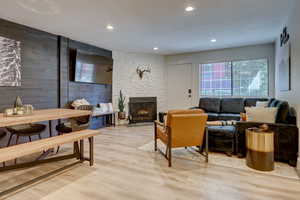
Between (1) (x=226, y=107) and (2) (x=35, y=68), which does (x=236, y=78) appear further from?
(2) (x=35, y=68)

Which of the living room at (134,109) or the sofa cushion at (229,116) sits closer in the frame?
the living room at (134,109)

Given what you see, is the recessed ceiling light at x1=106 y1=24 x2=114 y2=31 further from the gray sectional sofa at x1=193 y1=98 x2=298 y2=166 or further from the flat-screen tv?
the gray sectional sofa at x1=193 y1=98 x2=298 y2=166

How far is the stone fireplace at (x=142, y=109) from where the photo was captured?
6.34 metres

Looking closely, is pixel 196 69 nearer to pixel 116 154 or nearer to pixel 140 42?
pixel 140 42

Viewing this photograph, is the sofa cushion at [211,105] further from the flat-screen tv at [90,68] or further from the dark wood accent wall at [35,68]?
the dark wood accent wall at [35,68]

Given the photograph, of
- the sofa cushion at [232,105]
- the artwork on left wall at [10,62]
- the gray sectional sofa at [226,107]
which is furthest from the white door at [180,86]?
the artwork on left wall at [10,62]

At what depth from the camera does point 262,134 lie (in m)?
2.54

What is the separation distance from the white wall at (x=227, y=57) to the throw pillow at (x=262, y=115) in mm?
2938

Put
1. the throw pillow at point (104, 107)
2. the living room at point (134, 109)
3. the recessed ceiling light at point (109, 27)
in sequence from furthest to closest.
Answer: the throw pillow at point (104, 107), the recessed ceiling light at point (109, 27), the living room at point (134, 109)

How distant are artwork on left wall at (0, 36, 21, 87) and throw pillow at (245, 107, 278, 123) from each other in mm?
4574

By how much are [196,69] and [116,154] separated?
452cm

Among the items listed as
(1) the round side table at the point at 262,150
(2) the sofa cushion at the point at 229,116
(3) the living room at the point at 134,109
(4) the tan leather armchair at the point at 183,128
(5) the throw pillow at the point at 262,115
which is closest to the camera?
(3) the living room at the point at 134,109

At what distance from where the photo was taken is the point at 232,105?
527 centimetres

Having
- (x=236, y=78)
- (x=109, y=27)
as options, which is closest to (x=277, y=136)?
(x=236, y=78)
